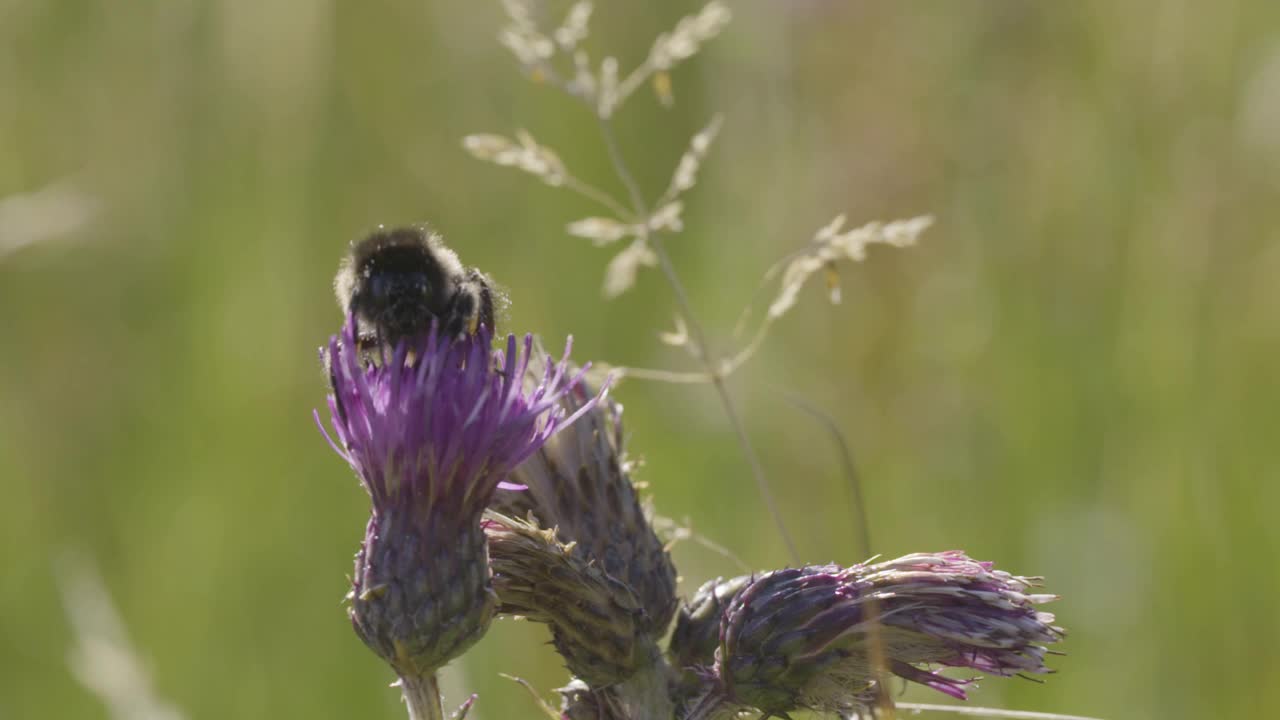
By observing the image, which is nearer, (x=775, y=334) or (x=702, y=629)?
(x=702, y=629)

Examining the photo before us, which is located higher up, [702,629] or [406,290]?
[406,290]

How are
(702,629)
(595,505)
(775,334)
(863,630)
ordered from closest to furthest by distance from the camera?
(863,630) < (702,629) < (595,505) < (775,334)

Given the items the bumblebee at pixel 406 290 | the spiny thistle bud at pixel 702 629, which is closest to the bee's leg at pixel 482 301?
the bumblebee at pixel 406 290

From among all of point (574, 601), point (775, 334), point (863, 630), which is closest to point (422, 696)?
point (574, 601)

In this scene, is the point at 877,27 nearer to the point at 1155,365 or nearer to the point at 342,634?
the point at 1155,365

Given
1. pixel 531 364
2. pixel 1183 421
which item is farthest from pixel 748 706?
pixel 1183 421

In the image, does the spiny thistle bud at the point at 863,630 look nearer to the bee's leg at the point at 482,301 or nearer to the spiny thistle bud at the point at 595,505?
the spiny thistle bud at the point at 595,505

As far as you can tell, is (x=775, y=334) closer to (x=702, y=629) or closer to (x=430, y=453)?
(x=702, y=629)
